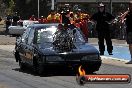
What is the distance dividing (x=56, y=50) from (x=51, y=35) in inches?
39.9

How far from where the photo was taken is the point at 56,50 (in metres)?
11.3

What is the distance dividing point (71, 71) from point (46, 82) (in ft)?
7.96

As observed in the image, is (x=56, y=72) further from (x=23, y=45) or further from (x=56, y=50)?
(x=23, y=45)

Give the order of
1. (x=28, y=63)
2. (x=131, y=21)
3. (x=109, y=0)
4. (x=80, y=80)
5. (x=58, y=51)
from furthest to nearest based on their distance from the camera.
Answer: (x=109, y=0), (x=131, y=21), (x=28, y=63), (x=58, y=51), (x=80, y=80)

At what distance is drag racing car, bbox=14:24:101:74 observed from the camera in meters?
11.1

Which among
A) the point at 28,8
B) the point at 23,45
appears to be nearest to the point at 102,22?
the point at 23,45

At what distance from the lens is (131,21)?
15297 mm

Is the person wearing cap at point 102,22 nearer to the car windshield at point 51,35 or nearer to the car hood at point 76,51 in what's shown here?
the car windshield at point 51,35

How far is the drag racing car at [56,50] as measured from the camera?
11102mm

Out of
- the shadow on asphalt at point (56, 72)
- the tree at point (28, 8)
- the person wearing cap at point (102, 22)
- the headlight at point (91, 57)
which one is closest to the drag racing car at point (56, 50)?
the headlight at point (91, 57)

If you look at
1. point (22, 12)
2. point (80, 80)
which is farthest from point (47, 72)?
point (22, 12)

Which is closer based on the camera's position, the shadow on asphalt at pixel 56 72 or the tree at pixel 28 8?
the shadow on asphalt at pixel 56 72

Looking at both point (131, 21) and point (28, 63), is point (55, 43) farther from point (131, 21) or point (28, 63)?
point (131, 21)

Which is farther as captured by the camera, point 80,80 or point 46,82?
point 46,82
